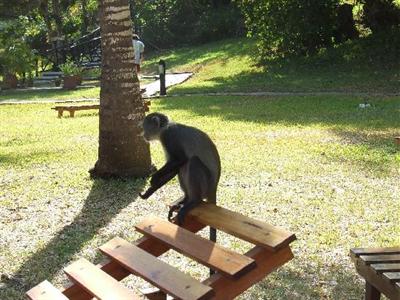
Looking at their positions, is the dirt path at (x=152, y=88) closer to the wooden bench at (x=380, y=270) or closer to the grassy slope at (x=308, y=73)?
the grassy slope at (x=308, y=73)

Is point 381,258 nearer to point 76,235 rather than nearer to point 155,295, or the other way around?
point 155,295

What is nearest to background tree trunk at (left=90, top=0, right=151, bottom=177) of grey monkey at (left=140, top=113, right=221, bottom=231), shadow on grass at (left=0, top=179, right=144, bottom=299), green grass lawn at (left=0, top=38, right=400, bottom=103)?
shadow on grass at (left=0, top=179, right=144, bottom=299)

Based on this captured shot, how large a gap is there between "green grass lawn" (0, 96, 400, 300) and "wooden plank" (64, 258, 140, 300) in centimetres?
129

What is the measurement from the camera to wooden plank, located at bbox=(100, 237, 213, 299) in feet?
11.1

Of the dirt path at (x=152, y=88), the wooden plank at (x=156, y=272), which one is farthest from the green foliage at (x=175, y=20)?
the wooden plank at (x=156, y=272)

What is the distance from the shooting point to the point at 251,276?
3635mm

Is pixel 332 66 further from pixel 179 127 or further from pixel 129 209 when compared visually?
pixel 179 127

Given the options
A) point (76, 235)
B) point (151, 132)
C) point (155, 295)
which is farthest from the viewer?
point (76, 235)

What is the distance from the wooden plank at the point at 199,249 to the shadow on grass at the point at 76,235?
158 cm

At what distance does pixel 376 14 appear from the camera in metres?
22.2

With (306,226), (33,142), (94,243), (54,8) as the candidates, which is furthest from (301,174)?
(54,8)

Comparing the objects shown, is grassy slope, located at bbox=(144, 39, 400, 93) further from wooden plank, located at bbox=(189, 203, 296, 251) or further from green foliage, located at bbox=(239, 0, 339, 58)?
wooden plank, located at bbox=(189, 203, 296, 251)

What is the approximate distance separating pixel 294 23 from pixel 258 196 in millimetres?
15370

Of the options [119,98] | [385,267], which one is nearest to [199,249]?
[385,267]
